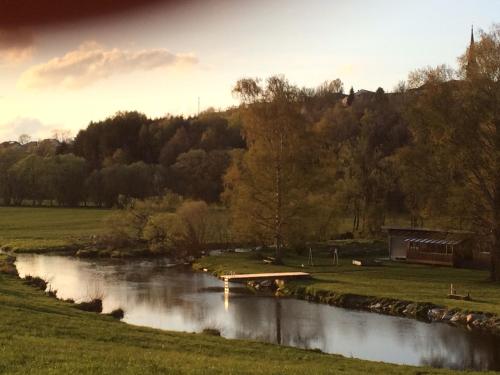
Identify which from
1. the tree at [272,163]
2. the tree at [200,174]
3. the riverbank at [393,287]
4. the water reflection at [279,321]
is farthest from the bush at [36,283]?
the tree at [200,174]

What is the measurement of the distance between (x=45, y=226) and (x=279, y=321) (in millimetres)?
61759

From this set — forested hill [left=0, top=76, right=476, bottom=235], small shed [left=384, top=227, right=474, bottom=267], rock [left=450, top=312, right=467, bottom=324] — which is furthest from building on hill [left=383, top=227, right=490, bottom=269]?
rock [left=450, top=312, right=467, bottom=324]

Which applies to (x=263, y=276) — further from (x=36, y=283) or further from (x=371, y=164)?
(x=371, y=164)

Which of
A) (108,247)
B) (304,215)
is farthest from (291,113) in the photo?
(108,247)

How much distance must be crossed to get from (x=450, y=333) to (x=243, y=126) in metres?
26.1

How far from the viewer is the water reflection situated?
23062 millimetres

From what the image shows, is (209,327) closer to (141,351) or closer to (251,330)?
(251,330)

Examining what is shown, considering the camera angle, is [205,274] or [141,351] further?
[205,274]

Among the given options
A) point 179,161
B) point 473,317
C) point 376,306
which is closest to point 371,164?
point 376,306

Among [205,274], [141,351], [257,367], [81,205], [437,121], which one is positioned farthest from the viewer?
[81,205]

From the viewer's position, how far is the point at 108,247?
60.9 m

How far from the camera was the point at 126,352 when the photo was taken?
15.5 m

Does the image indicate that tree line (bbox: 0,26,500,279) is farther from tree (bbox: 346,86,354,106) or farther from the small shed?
tree (bbox: 346,86,354,106)

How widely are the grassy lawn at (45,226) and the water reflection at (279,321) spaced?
76.9 ft
